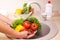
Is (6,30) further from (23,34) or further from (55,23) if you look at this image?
(55,23)

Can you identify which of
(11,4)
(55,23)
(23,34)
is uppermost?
(11,4)

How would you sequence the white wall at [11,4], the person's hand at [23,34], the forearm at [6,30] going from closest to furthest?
the forearm at [6,30]
the person's hand at [23,34]
the white wall at [11,4]

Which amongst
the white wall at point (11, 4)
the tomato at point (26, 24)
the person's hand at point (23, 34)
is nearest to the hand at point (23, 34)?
the person's hand at point (23, 34)

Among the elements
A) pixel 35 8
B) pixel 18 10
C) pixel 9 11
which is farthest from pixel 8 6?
pixel 35 8

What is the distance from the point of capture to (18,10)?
5.03ft

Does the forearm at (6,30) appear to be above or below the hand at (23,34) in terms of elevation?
above

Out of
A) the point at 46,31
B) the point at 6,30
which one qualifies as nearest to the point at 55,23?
the point at 46,31

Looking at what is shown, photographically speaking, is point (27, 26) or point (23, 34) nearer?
point (23, 34)

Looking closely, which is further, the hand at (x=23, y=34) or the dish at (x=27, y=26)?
the dish at (x=27, y=26)

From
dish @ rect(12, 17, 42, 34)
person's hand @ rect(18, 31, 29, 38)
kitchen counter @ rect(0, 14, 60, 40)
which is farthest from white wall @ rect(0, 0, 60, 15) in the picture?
person's hand @ rect(18, 31, 29, 38)

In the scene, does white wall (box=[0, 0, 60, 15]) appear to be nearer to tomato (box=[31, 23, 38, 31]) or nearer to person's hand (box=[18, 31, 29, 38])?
tomato (box=[31, 23, 38, 31])

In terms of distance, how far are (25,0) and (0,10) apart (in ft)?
0.98

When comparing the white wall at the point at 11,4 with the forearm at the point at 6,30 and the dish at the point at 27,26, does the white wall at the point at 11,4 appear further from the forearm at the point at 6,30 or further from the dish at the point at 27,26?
the forearm at the point at 6,30

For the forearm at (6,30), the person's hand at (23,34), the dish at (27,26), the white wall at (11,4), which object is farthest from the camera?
the white wall at (11,4)
